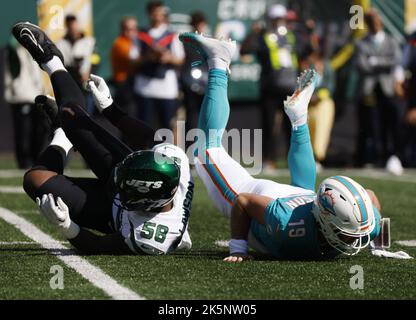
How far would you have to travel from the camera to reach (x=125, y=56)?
1298 centimetres

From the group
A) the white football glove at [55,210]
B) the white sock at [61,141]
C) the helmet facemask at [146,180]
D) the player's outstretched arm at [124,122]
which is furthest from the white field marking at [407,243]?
the white football glove at [55,210]

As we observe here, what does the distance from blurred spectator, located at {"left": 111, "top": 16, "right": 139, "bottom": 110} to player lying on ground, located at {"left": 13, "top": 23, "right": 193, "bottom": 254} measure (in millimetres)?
5760

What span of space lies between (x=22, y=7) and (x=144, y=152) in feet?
29.5

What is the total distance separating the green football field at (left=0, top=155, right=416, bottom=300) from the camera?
4.98m

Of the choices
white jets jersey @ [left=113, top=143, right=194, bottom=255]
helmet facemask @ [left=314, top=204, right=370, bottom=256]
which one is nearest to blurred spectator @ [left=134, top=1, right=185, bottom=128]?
white jets jersey @ [left=113, top=143, right=194, bottom=255]

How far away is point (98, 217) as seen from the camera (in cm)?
630

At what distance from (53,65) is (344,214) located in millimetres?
2485

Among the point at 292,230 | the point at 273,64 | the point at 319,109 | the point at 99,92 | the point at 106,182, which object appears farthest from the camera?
the point at 319,109

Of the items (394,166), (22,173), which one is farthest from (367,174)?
(22,173)

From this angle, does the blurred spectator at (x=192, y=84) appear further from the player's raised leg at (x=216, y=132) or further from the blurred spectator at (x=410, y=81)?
the player's raised leg at (x=216, y=132)

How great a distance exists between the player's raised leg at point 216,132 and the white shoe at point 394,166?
19.9ft

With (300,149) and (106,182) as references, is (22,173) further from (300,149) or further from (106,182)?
(300,149)

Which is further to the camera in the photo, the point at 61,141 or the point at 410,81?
the point at 410,81

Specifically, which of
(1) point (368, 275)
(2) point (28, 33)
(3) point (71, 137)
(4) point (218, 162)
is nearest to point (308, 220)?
(1) point (368, 275)
